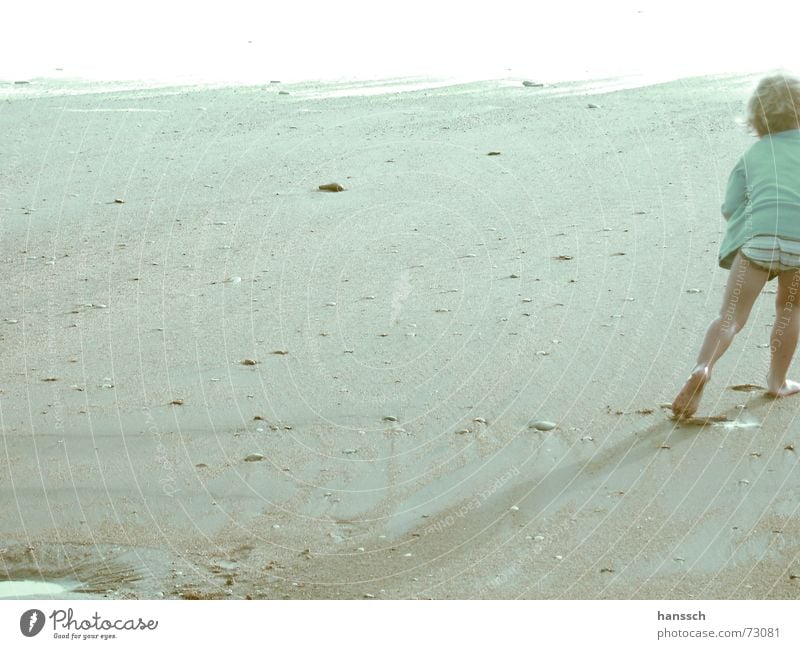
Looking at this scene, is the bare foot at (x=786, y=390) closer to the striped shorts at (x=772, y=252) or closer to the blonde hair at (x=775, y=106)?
the striped shorts at (x=772, y=252)

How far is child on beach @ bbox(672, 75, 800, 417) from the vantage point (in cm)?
230

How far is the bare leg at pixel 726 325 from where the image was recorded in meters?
2.37

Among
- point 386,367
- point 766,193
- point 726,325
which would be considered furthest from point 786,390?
point 386,367

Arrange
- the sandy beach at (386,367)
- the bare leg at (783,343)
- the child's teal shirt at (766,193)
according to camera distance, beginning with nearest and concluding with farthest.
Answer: the sandy beach at (386,367) < the child's teal shirt at (766,193) < the bare leg at (783,343)

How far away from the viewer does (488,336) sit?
2914 millimetres

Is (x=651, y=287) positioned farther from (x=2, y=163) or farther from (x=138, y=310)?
(x=2, y=163)

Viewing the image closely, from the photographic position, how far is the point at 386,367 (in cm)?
276

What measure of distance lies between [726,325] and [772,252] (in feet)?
0.59

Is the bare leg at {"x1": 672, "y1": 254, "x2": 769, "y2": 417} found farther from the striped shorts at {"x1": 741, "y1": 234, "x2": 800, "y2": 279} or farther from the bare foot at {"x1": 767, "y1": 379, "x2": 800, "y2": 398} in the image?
the bare foot at {"x1": 767, "y1": 379, "x2": 800, "y2": 398}
